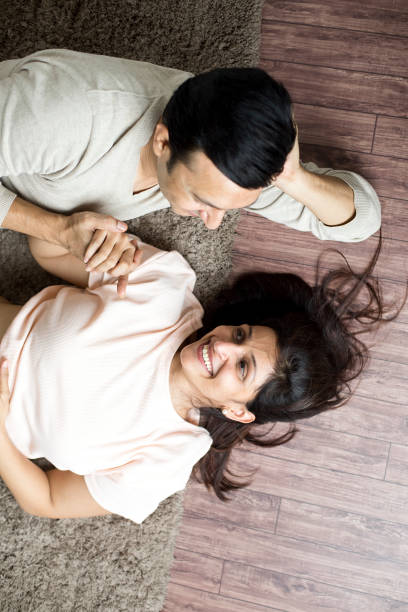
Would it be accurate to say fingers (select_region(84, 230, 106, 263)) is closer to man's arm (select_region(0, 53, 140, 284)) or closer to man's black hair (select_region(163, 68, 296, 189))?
man's arm (select_region(0, 53, 140, 284))

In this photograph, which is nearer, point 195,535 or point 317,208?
point 317,208

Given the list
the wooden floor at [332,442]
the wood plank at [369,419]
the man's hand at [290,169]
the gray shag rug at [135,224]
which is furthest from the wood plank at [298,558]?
the man's hand at [290,169]

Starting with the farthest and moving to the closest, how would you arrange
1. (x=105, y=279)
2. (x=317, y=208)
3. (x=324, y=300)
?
(x=324, y=300) → (x=105, y=279) → (x=317, y=208)

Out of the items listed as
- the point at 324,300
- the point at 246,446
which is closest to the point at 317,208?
the point at 324,300

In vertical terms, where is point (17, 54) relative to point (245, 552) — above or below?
above

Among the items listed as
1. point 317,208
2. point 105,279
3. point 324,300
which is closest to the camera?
point 317,208

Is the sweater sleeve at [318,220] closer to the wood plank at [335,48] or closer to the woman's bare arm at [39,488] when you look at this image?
the wood plank at [335,48]

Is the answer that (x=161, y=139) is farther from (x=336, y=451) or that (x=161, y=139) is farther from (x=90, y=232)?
(x=336, y=451)

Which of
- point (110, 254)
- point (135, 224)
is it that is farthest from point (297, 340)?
point (135, 224)

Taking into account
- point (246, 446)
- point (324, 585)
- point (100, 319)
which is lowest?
point (324, 585)

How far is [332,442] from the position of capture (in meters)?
1.55

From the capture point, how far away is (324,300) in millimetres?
1495

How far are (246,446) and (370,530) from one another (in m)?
0.46

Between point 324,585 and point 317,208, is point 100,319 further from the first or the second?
point 324,585
